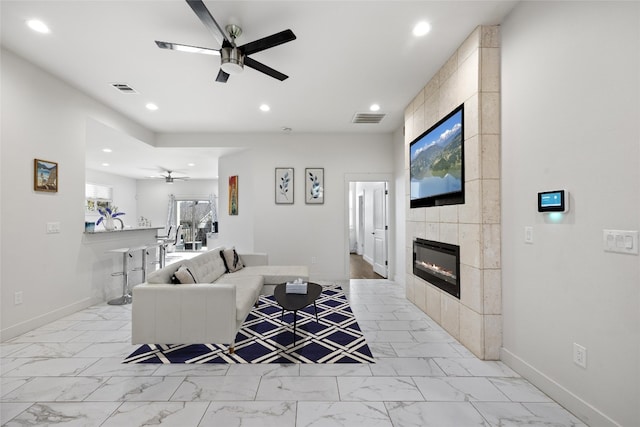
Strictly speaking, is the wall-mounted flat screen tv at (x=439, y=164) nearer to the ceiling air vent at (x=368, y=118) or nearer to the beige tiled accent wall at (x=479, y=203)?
the beige tiled accent wall at (x=479, y=203)

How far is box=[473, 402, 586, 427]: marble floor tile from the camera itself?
5.51ft

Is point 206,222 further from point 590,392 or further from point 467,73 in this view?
point 590,392

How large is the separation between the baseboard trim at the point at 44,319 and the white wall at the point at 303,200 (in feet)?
8.51

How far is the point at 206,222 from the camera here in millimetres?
10531

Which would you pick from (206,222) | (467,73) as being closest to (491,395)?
(467,73)

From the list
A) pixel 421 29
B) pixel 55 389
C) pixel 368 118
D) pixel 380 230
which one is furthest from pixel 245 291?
pixel 380 230

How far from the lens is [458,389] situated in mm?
2029

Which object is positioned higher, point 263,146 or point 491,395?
point 263,146

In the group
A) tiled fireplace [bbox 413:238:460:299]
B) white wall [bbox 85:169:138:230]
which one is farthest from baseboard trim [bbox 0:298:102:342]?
white wall [bbox 85:169:138:230]

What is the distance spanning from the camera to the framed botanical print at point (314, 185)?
5531mm

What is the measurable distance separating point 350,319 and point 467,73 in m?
2.88

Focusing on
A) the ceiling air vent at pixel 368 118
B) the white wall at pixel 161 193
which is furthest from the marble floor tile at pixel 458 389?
the white wall at pixel 161 193

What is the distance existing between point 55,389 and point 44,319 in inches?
67.2

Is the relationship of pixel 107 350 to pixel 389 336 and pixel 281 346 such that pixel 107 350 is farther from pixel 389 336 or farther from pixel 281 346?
pixel 389 336
